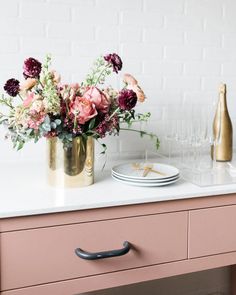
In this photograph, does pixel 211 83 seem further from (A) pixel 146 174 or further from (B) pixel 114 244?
(B) pixel 114 244

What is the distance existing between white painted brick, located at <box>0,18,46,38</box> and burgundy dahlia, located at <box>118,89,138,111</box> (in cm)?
56

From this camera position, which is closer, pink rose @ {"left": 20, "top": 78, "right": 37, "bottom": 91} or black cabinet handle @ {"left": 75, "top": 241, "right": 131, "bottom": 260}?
black cabinet handle @ {"left": 75, "top": 241, "right": 131, "bottom": 260}

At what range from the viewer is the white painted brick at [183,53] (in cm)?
181

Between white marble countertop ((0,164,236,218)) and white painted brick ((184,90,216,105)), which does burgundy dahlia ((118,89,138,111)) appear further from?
white painted brick ((184,90,216,105))

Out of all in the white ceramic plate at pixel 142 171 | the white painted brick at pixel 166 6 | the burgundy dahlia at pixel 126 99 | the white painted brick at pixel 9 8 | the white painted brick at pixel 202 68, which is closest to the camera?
the burgundy dahlia at pixel 126 99

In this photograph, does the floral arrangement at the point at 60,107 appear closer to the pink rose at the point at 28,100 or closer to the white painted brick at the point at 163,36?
the pink rose at the point at 28,100

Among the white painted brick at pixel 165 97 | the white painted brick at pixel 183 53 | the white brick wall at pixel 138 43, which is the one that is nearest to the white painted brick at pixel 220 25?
the white brick wall at pixel 138 43

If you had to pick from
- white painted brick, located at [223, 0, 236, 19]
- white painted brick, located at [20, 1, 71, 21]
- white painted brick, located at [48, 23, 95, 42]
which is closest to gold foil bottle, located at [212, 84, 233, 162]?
white painted brick, located at [223, 0, 236, 19]

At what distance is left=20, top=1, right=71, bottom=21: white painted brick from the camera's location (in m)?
1.56

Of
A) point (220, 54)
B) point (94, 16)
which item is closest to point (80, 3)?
point (94, 16)

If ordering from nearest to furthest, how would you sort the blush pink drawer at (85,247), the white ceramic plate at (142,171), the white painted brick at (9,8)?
the blush pink drawer at (85,247)
the white ceramic plate at (142,171)
the white painted brick at (9,8)

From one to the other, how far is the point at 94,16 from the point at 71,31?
118 mm

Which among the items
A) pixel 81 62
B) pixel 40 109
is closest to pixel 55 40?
pixel 81 62

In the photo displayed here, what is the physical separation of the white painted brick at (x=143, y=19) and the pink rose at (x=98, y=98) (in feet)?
1.92
